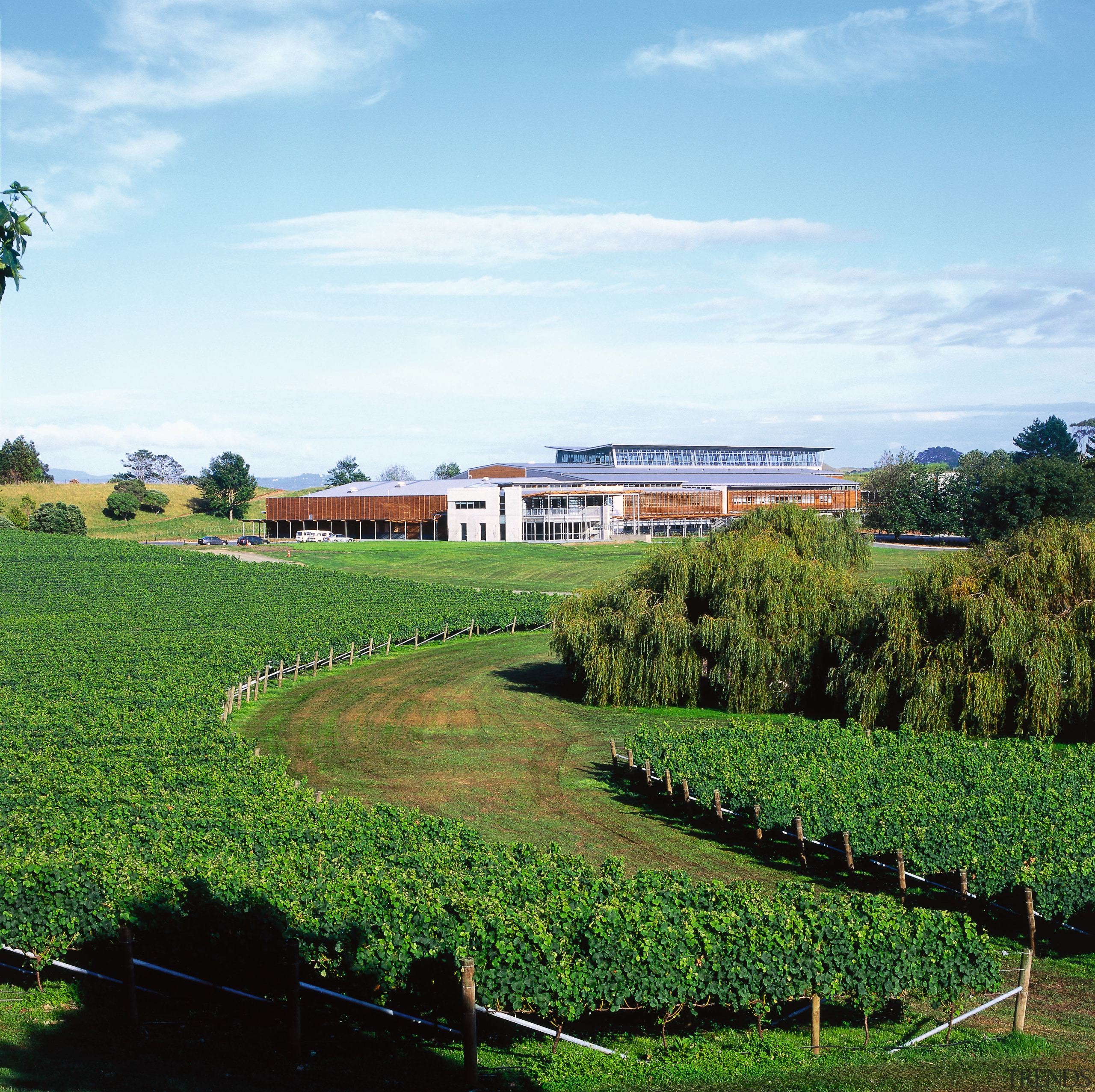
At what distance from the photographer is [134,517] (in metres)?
143

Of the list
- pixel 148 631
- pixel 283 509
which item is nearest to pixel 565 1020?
pixel 148 631

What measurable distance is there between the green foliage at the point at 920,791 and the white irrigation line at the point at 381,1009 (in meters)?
10.7

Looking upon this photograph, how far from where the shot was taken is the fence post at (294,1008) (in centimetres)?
1358

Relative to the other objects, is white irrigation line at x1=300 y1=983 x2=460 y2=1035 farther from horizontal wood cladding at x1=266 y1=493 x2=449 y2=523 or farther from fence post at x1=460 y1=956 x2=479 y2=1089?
horizontal wood cladding at x1=266 y1=493 x2=449 y2=523

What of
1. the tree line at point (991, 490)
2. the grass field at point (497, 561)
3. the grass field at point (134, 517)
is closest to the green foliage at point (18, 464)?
the grass field at point (134, 517)

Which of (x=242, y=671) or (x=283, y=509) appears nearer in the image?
(x=242, y=671)

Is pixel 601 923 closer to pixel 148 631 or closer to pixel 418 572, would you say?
pixel 148 631

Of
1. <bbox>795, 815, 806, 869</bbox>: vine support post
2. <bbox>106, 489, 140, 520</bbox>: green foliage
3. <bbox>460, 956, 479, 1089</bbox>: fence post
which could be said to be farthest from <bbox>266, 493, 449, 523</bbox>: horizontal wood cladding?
<bbox>460, 956, 479, 1089</bbox>: fence post

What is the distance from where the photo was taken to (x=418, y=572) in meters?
93.4

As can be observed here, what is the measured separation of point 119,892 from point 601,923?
25.3 ft

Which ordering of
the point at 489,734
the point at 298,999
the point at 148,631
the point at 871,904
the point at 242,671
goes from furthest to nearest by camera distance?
1. the point at 148,631
2. the point at 242,671
3. the point at 489,734
4. the point at 871,904
5. the point at 298,999

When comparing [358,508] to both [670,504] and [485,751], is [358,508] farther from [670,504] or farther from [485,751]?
[485,751]

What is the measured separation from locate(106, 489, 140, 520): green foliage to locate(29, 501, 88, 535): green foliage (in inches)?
573

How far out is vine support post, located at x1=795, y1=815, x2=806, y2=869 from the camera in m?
22.4
